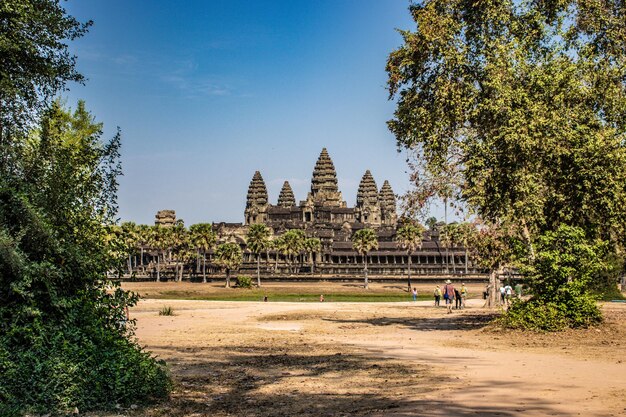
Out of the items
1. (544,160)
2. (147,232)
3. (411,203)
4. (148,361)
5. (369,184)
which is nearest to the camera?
(148,361)

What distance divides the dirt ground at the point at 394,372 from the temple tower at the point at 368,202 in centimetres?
15646

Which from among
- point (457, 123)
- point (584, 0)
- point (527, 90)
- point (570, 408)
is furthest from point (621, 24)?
point (570, 408)

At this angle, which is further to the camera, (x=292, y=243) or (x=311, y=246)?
(x=311, y=246)

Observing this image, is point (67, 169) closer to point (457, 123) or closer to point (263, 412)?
point (263, 412)

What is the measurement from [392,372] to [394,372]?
51mm

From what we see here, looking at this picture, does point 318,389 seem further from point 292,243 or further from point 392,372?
point 292,243

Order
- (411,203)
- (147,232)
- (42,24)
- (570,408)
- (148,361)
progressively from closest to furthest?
(570,408) < (148,361) < (42,24) < (411,203) < (147,232)

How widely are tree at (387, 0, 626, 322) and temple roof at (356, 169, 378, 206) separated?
160761 millimetres

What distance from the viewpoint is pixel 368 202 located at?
192m

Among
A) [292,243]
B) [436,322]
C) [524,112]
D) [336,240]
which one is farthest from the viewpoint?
[336,240]

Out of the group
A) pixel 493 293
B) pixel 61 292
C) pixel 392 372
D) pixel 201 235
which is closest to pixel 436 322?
pixel 493 293

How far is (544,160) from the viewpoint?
27.1 metres

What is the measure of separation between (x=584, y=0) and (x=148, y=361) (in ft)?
79.0

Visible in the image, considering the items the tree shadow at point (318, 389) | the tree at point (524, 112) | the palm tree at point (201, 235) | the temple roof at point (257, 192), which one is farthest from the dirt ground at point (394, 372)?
the temple roof at point (257, 192)
